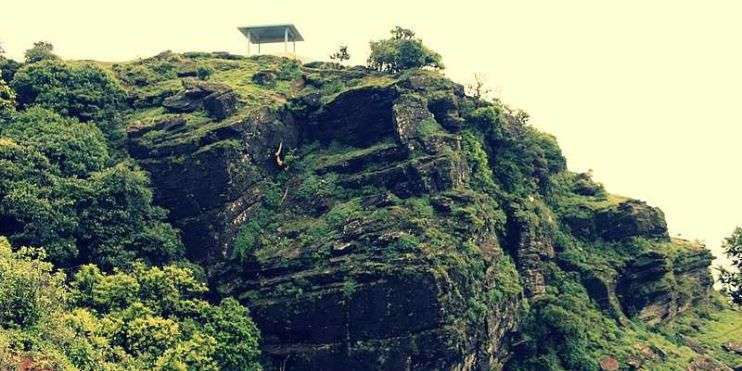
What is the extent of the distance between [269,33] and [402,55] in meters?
17.9

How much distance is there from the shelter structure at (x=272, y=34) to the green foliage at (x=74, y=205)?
26.3 m

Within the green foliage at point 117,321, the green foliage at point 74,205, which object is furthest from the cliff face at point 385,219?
the green foliage at point 74,205

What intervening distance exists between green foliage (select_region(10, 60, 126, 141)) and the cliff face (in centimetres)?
193

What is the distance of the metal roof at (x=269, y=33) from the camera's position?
67.9m

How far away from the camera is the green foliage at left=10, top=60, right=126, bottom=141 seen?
1962 inches

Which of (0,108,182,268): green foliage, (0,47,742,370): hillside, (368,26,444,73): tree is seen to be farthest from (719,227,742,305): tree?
(0,108,182,268): green foliage

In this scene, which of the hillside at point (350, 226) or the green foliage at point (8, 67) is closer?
the hillside at point (350, 226)

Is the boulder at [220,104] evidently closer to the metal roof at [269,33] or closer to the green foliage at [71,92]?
the green foliage at [71,92]

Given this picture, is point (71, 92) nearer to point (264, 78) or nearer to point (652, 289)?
point (264, 78)

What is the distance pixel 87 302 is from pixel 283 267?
1040 centimetres

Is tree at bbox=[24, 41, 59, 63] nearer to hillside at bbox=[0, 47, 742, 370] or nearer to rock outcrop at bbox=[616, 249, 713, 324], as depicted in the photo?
hillside at bbox=[0, 47, 742, 370]

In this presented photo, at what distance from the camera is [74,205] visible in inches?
1618

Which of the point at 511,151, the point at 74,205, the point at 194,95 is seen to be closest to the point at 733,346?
the point at 511,151

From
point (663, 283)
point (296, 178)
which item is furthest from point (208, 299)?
point (663, 283)
